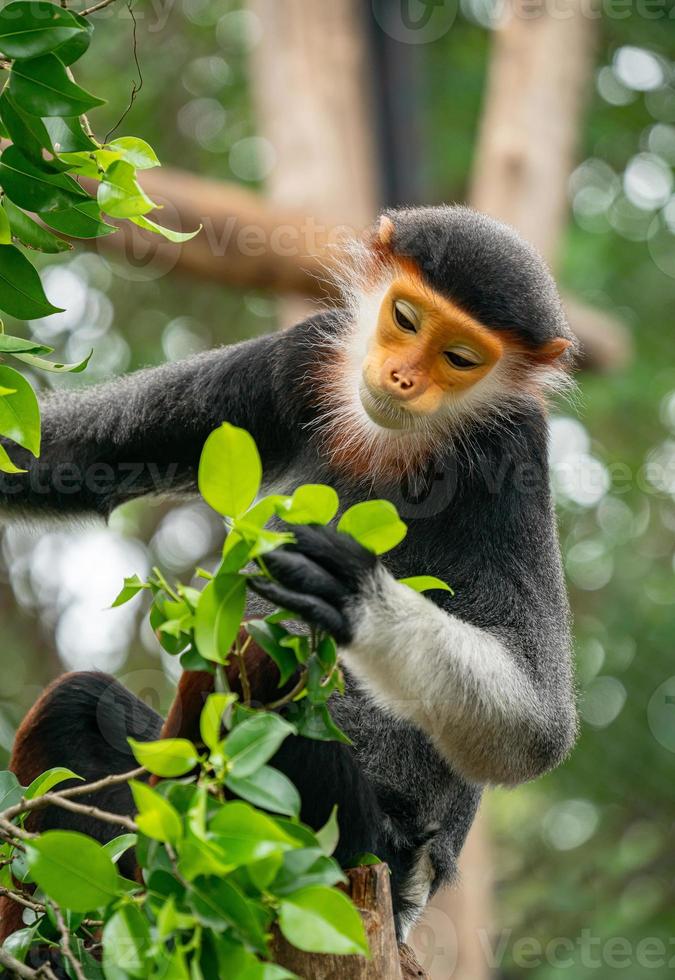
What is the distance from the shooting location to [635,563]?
16125mm

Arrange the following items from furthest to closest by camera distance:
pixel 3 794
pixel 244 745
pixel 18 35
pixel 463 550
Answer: pixel 463 550, pixel 3 794, pixel 18 35, pixel 244 745

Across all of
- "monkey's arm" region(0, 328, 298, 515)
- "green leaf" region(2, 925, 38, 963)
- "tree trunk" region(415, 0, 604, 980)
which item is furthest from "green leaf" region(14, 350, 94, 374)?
"tree trunk" region(415, 0, 604, 980)

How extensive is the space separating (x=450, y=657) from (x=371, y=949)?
3.27 feet

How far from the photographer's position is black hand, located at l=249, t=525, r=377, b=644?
3.28 meters

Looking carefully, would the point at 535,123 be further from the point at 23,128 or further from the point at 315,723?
the point at 315,723

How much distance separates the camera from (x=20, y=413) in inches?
122

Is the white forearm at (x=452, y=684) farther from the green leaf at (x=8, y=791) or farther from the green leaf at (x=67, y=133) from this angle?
the green leaf at (x=67, y=133)

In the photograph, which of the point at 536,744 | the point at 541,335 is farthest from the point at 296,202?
the point at 536,744

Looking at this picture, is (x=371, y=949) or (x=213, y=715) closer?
(x=213, y=715)

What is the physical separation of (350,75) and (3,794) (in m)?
9.35

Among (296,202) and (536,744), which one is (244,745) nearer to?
(536,744)

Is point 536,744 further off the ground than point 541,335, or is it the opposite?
point 541,335

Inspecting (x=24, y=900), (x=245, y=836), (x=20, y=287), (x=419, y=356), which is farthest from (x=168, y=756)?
(x=419, y=356)

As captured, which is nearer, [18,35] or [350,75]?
[18,35]
